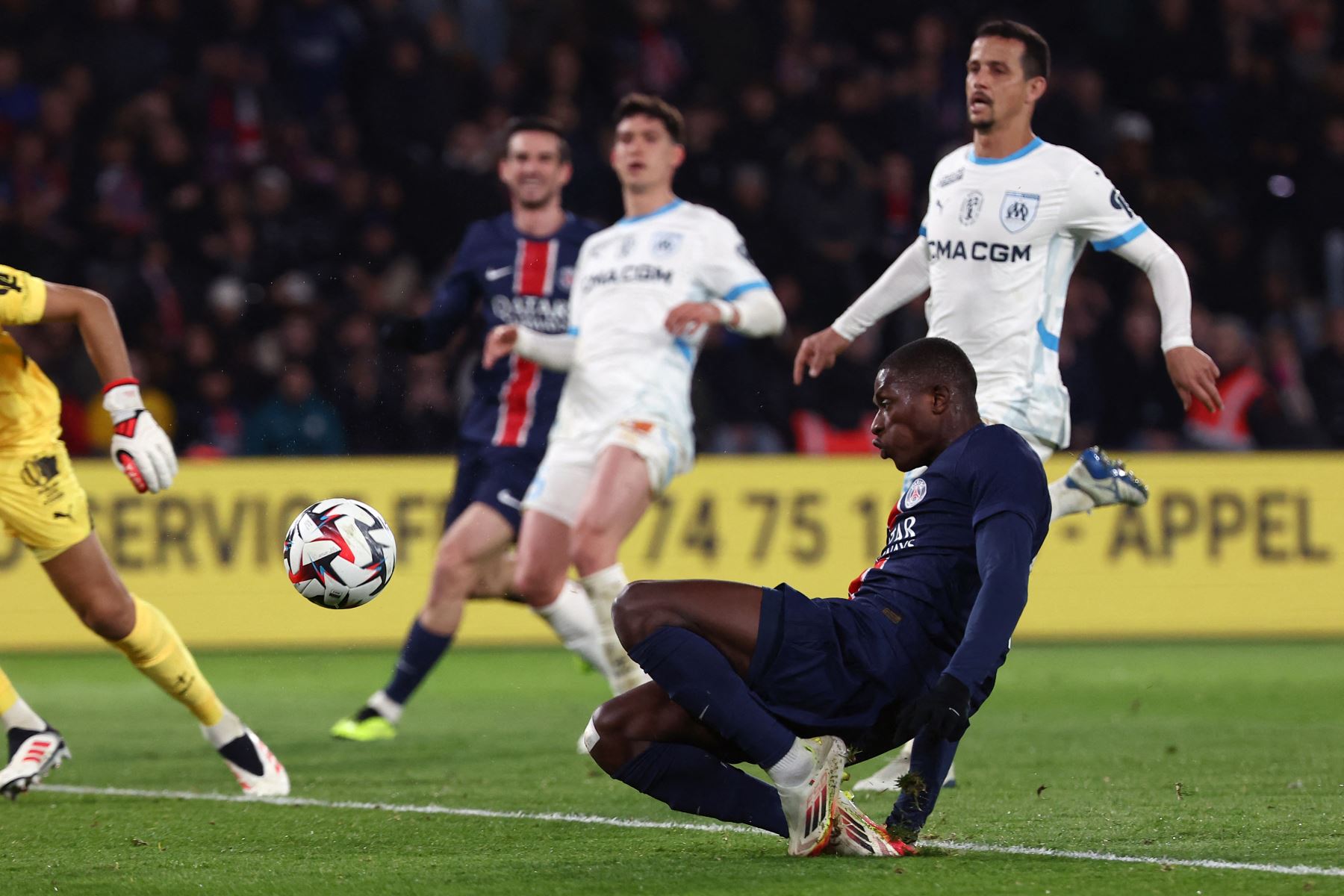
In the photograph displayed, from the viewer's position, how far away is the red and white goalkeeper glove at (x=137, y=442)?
5961mm

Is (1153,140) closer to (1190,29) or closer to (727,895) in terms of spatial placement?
(1190,29)

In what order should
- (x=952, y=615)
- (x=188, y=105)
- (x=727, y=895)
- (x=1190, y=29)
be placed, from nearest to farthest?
(x=727, y=895), (x=952, y=615), (x=188, y=105), (x=1190, y=29)

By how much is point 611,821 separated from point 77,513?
2143 millimetres

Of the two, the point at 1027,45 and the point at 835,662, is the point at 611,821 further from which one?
the point at 1027,45

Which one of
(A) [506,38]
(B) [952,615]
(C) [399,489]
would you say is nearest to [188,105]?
(A) [506,38]

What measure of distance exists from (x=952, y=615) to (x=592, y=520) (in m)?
3.20

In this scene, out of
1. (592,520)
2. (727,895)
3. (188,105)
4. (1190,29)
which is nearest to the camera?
(727,895)

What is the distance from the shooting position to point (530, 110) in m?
15.0

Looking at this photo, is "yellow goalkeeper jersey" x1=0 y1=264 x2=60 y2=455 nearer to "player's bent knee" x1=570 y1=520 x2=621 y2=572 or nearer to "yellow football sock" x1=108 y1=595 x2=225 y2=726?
"yellow football sock" x1=108 y1=595 x2=225 y2=726

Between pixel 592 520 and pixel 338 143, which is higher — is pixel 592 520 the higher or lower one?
the lower one

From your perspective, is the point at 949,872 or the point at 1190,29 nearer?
the point at 949,872

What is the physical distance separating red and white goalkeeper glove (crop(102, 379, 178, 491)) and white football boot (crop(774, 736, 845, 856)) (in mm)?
2546

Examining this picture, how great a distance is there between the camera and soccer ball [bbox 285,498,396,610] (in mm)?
5633

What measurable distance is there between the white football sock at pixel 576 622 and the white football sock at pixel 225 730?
185 cm
